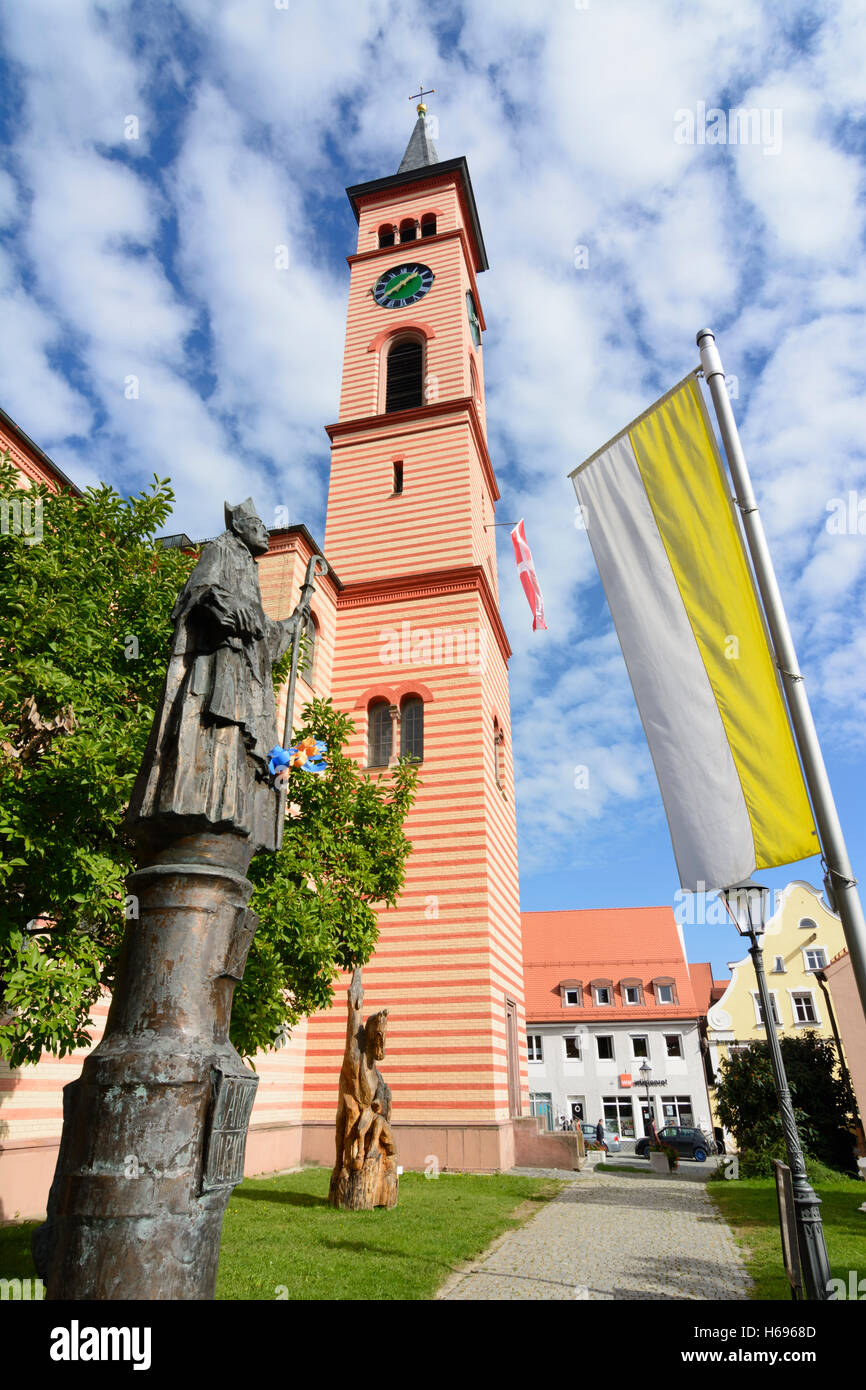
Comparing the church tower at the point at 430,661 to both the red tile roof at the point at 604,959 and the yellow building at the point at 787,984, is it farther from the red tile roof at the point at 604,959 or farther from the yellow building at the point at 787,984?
the yellow building at the point at 787,984

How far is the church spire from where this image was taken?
33.7 meters

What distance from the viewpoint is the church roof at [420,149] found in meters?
33.7

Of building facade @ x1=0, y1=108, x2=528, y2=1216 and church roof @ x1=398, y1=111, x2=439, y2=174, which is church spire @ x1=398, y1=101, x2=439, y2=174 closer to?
church roof @ x1=398, y1=111, x2=439, y2=174

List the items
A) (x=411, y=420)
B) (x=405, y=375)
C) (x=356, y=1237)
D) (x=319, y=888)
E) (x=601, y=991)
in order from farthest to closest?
(x=601, y=991) → (x=405, y=375) → (x=411, y=420) → (x=319, y=888) → (x=356, y=1237)

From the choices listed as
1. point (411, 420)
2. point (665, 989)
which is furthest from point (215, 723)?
point (665, 989)

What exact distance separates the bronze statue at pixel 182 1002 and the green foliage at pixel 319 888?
3.92 m

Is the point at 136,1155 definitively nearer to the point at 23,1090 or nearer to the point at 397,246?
the point at 23,1090

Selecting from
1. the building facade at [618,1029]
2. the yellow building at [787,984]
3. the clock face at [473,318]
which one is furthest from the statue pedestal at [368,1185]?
the yellow building at [787,984]

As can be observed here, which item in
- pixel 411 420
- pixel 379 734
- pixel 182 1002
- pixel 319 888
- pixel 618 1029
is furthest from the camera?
pixel 618 1029

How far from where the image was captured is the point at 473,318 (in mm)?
29719

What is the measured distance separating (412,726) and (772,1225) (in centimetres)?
1261

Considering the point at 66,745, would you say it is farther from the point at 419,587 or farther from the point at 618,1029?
the point at 618,1029

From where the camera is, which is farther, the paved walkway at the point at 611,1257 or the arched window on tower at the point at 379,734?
the arched window on tower at the point at 379,734
